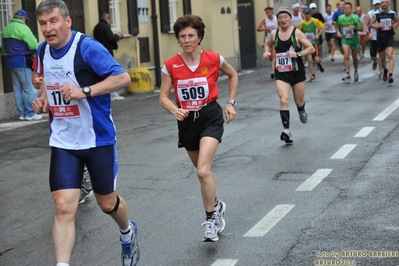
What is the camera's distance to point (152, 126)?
595 inches

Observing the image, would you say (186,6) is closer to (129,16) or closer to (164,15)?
(164,15)

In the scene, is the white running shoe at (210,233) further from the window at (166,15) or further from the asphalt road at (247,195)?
the window at (166,15)

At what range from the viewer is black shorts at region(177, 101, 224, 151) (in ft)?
24.2

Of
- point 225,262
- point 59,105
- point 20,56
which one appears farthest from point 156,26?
point 59,105

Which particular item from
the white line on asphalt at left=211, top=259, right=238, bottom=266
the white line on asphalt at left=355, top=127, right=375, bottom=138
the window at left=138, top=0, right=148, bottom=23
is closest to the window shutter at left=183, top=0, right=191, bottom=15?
the window at left=138, top=0, right=148, bottom=23

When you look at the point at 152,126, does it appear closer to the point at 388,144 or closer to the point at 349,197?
the point at 388,144

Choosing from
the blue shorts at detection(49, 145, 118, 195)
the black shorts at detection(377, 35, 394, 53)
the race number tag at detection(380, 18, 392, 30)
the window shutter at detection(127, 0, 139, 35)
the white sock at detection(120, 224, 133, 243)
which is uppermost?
the window shutter at detection(127, 0, 139, 35)

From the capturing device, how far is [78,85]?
19.4 feet

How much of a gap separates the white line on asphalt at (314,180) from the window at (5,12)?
10012 millimetres

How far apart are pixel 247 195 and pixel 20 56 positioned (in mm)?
9044

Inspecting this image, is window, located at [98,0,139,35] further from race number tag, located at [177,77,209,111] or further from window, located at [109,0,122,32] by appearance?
race number tag, located at [177,77,209,111]

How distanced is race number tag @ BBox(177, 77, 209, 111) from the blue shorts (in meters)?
1.46

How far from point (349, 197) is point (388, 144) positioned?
3.42 m

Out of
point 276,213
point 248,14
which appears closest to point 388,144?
point 276,213
